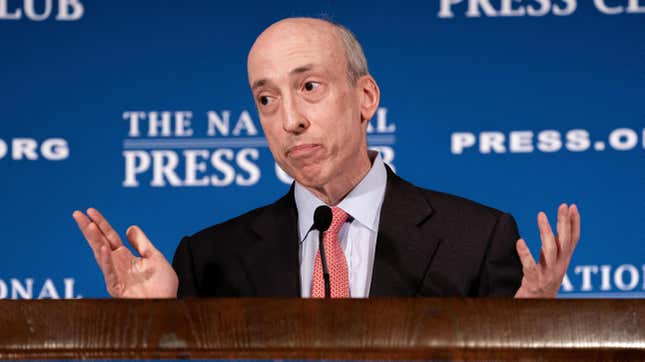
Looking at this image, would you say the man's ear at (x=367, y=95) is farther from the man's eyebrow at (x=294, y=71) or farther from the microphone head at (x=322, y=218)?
the microphone head at (x=322, y=218)

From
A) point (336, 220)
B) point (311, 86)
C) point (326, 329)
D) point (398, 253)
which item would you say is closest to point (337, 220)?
point (336, 220)

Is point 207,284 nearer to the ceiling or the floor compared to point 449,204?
nearer to the floor

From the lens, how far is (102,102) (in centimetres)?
230

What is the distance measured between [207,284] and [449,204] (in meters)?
0.44

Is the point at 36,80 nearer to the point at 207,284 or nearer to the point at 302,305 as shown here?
the point at 207,284

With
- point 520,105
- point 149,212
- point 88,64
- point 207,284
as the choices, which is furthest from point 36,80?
point 520,105

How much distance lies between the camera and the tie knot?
1.56 metres

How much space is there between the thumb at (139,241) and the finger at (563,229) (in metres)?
0.57

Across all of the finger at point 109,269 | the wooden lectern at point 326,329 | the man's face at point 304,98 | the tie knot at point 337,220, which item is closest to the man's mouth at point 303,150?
the man's face at point 304,98

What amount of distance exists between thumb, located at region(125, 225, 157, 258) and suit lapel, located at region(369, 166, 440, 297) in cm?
36

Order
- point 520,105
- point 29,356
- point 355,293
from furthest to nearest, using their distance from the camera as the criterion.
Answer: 1. point 520,105
2. point 355,293
3. point 29,356

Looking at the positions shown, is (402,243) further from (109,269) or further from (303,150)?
(109,269)

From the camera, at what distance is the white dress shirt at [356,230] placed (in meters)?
1.54

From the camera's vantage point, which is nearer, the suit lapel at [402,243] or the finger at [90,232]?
the finger at [90,232]
